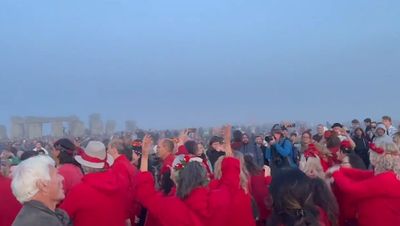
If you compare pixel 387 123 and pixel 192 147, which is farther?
pixel 387 123

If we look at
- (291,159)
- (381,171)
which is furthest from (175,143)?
(291,159)

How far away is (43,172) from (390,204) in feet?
11.6

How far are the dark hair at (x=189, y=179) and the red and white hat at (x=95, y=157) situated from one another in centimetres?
100

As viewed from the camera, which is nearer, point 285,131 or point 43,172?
point 43,172

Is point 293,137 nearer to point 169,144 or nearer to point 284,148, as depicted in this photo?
point 284,148

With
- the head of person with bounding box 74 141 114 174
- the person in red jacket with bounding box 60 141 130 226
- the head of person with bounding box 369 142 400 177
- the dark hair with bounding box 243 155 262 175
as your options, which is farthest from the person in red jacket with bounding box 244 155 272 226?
the head of person with bounding box 74 141 114 174

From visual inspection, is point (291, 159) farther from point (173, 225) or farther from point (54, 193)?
point (54, 193)

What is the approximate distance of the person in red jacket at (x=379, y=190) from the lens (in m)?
4.76

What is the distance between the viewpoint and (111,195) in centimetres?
493

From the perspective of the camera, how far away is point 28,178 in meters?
3.48

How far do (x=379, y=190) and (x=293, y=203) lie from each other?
1907 millimetres

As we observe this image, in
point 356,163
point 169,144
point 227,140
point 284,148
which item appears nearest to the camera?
point 227,140

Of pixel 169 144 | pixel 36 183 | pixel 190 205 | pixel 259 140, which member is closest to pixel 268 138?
pixel 259 140

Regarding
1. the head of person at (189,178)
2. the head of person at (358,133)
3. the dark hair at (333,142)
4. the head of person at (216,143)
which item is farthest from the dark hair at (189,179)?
the head of person at (358,133)
